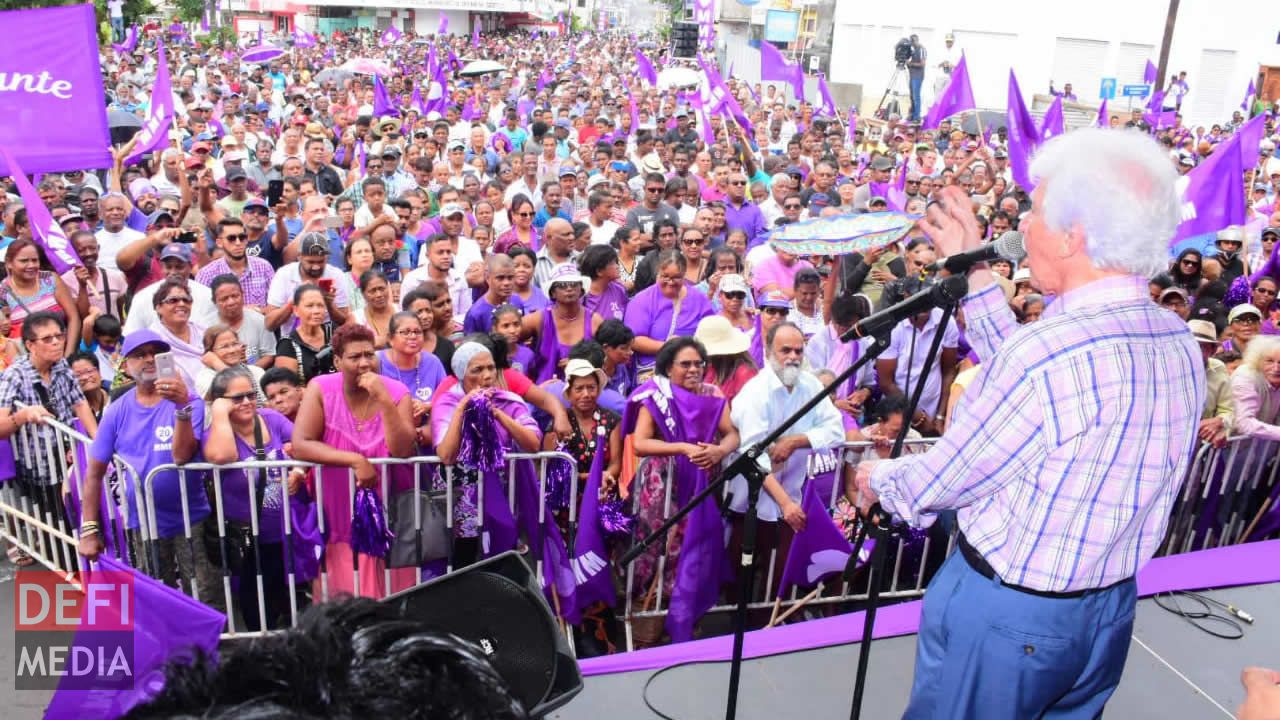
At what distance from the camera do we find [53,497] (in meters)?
5.07

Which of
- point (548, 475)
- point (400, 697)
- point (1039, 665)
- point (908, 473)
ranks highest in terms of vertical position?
point (400, 697)

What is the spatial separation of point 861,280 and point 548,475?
11.4 ft

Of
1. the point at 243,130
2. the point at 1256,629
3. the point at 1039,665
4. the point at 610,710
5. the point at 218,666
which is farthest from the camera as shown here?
the point at 243,130

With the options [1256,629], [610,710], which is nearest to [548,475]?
[610,710]

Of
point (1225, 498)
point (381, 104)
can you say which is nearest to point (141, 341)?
point (1225, 498)

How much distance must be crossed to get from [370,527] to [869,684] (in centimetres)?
216

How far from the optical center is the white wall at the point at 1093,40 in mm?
29188

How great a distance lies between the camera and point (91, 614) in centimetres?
361

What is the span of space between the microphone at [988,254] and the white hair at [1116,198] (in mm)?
291

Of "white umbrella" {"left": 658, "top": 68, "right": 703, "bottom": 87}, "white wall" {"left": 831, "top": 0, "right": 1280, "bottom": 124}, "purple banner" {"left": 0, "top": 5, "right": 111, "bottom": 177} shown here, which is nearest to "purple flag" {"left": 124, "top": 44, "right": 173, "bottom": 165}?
"purple banner" {"left": 0, "top": 5, "right": 111, "bottom": 177}

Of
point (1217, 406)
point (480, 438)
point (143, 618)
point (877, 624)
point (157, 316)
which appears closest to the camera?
point (143, 618)

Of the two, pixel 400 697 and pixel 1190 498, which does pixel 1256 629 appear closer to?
pixel 1190 498

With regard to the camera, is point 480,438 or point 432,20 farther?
point 432,20

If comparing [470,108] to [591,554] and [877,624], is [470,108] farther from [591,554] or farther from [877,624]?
[877,624]
